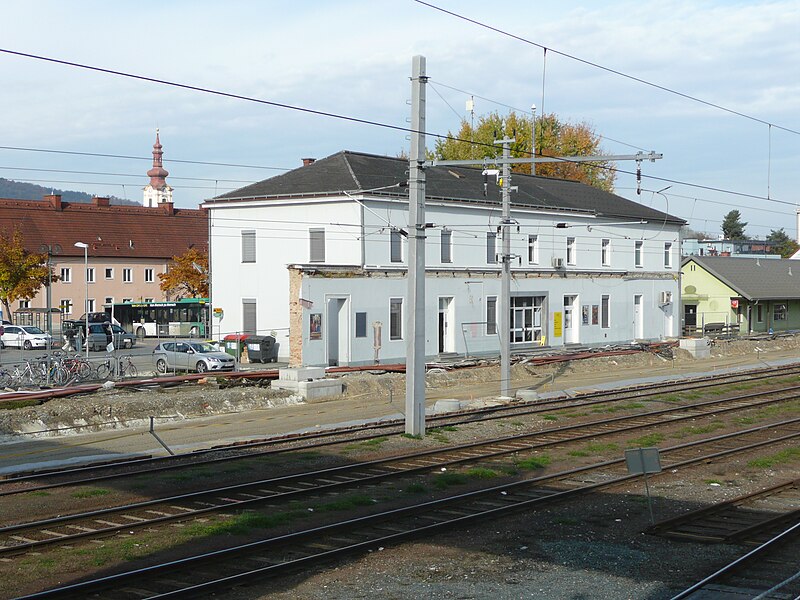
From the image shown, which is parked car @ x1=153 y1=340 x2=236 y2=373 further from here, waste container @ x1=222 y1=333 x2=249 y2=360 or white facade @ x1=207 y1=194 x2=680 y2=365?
white facade @ x1=207 y1=194 x2=680 y2=365

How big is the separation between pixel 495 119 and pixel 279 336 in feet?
163

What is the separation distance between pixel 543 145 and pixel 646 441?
66.0 m

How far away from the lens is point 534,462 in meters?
20.2

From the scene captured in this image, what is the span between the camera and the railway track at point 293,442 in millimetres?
18188

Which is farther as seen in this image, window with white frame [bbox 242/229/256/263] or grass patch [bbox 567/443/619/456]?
window with white frame [bbox 242/229/256/263]

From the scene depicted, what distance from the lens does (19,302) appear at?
74.3 m

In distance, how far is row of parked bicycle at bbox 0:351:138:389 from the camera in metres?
33.0

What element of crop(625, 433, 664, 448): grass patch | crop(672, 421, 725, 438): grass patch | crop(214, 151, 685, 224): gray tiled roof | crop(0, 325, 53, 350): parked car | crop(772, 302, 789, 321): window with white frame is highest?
crop(214, 151, 685, 224): gray tiled roof

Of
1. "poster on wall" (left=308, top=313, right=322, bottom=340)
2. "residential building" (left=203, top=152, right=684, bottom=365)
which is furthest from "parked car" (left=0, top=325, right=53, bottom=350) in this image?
"poster on wall" (left=308, top=313, right=322, bottom=340)

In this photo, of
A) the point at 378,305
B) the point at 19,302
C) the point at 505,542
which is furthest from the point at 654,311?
the point at 505,542

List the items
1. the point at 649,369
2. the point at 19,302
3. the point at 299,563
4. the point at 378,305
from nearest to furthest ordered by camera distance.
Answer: the point at 299,563
the point at 378,305
the point at 649,369
the point at 19,302

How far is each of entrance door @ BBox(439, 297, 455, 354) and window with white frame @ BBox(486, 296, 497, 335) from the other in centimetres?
293

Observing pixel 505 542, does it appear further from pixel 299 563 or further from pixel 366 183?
pixel 366 183

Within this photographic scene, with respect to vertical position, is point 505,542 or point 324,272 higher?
point 324,272
